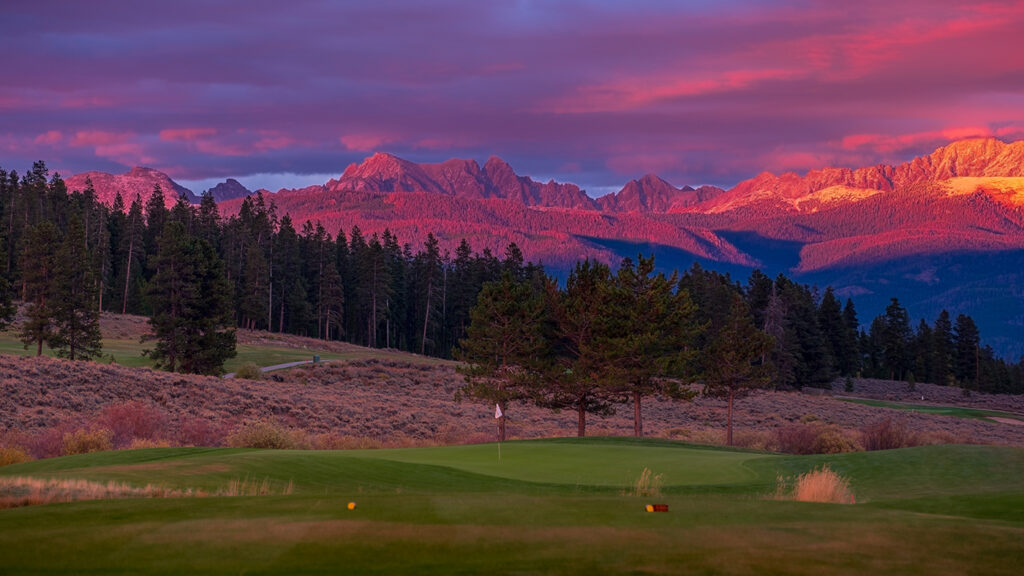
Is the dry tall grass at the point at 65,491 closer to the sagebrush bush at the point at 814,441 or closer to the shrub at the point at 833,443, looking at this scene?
the sagebrush bush at the point at 814,441

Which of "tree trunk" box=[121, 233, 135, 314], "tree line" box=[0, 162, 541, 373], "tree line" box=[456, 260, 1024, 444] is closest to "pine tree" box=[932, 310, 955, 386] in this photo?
"tree line" box=[0, 162, 541, 373]

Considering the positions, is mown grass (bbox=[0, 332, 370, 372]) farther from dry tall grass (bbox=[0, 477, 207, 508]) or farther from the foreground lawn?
the foreground lawn

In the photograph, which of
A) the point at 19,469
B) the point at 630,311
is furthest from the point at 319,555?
the point at 630,311

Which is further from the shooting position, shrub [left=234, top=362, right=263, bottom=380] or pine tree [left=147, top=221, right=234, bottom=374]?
shrub [left=234, top=362, right=263, bottom=380]

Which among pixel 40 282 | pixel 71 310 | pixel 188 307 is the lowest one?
pixel 71 310

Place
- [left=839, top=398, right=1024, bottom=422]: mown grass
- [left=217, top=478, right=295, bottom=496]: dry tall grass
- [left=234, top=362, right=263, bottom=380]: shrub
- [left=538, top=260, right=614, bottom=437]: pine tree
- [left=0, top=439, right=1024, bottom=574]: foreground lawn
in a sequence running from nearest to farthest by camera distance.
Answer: [left=0, top=439, right=1024, bottom=574]: foreground lawn → [left=217, top=478, right=295, bottom=496]: dry tall grass → [left=538, top=260, right=614, bottom=437]: pine tree → [left=234, top=362, right=263, bottom=380]: shrub → [left=839, top=398, right=1024, bottom=422]: mown grass

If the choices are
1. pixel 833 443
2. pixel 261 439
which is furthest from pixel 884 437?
pixel 261 439

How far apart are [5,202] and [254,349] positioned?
56384 mm

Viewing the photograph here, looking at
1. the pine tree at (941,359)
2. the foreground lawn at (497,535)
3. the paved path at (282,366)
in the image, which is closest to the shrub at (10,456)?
the foreground lawn at (497,535)

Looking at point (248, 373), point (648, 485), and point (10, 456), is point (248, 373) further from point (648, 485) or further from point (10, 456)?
point (648, 485)

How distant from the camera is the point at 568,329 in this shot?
47.1 m

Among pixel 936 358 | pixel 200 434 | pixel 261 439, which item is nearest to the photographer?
pixel 261 439

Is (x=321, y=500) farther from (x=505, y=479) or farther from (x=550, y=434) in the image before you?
(x=550, y=434)

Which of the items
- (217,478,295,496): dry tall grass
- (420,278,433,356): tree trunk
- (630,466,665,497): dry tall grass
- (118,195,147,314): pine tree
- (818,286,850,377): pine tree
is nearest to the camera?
(217,478,295,496): dry tall grass
